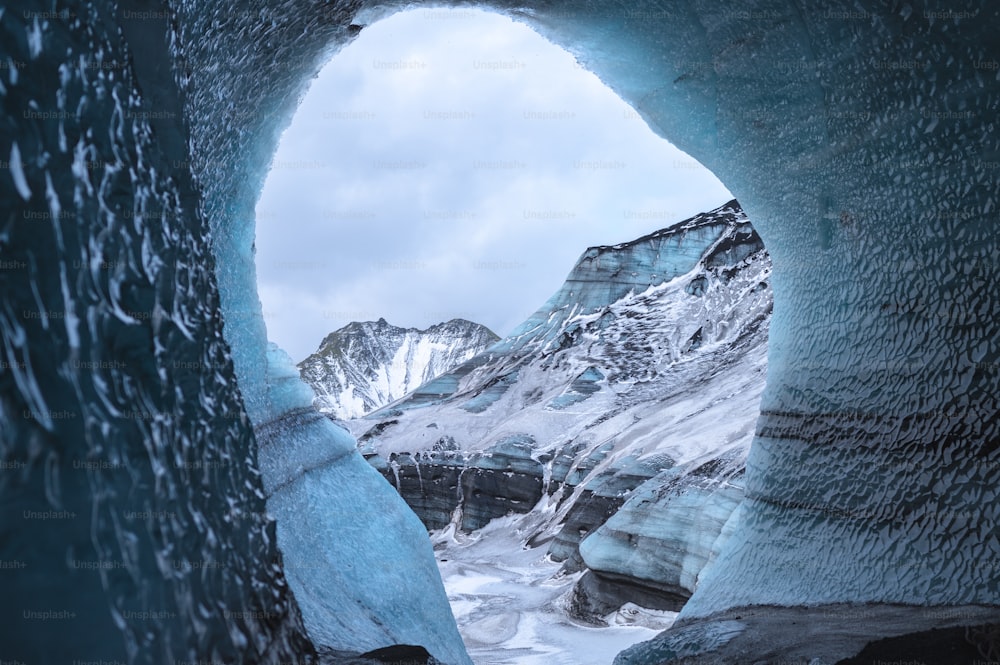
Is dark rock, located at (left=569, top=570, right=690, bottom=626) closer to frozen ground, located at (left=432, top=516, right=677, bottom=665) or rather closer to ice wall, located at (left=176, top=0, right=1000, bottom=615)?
frozen ground, located at (left=432, top=516, right=677, bottom=665)

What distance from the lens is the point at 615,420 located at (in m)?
17.0

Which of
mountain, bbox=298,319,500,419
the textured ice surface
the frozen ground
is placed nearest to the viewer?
the textured ice surface

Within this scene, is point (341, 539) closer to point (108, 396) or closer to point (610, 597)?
point (108, 396)

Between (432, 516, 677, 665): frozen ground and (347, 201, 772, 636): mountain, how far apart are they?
31 cm

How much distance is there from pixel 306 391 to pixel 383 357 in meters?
58.3

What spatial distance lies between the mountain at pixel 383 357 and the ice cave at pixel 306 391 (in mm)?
53098

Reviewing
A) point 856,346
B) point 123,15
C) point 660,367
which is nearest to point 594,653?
point 856,346

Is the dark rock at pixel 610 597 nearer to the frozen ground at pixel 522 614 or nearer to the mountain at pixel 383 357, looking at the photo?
the frozen ground at pixel 522 614

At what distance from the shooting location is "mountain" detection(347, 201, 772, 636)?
9414 mm

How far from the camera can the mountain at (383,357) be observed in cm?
Result: 5831

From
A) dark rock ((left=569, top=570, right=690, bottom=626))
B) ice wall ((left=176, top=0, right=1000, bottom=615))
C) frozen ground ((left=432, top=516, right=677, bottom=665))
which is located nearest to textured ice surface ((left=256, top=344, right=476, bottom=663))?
ice wall ((left=176, top=0, right=1000, bottom=615))

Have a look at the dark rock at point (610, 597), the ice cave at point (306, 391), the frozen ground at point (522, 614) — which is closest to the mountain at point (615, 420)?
the dark rock at point (610, 597)

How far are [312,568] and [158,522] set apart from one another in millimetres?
2841

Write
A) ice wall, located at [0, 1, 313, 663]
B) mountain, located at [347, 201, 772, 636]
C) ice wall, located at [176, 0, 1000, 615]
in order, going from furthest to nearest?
1. mountain, located at [347, 201, 772, 636]
2. ice wall, located at [176, 0, 1000, 615]
3. ice wall, located at [0, 1, 313, 663]
